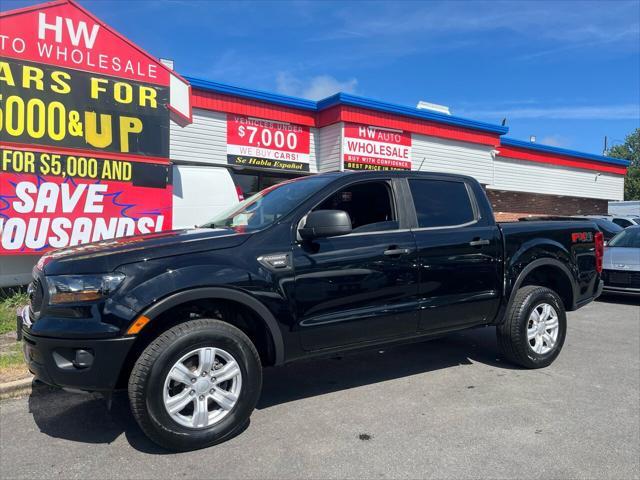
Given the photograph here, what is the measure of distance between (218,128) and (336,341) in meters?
9.69

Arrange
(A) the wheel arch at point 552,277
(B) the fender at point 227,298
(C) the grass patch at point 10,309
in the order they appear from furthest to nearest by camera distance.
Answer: (C) the grass patch at point 10,309, (A) the wheel arch at point 552,277, (B) the fender at point 227,298

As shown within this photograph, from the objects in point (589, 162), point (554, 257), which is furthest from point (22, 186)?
point (589, 162)

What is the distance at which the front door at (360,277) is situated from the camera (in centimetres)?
377

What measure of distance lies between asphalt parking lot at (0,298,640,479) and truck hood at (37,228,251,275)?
4.04 ft

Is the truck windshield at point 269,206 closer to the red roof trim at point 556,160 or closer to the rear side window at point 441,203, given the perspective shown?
the rear side window at point 441,203

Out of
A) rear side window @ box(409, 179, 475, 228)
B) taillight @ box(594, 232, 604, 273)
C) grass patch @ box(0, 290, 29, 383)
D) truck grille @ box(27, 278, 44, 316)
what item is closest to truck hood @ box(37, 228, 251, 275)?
truck grille @ box(27, 278, 44, 316)

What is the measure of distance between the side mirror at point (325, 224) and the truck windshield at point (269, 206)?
0.29 metres

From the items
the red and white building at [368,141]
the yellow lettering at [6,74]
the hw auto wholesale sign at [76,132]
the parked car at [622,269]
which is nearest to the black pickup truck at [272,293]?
the hw auto wholesale sign at [76,132]

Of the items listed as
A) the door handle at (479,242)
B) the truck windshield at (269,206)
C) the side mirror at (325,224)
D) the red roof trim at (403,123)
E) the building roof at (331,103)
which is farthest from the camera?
the red roof trim at (403,123)

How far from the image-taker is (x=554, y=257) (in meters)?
5.29

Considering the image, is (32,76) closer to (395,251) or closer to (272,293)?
Result: (272,293)

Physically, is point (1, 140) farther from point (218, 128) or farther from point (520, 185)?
point (520, 185)

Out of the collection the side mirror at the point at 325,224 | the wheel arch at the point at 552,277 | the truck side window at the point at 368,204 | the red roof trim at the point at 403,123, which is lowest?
the wheel arch at the point at 552,277

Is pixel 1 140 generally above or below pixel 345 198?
above
